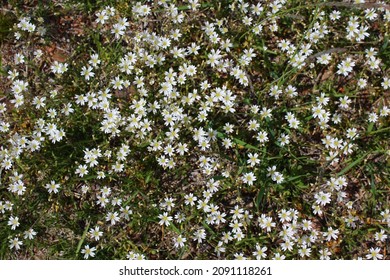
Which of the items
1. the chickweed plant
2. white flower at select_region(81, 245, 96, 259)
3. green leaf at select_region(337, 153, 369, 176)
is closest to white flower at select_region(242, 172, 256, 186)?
the chickweed plant

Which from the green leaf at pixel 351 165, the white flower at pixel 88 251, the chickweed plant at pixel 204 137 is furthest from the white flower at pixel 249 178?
the white flower at pixel 88 251

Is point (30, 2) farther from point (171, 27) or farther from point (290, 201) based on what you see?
point (290, 201)

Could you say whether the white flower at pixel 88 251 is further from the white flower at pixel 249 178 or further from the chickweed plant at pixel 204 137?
the white flower at pixel 249 178

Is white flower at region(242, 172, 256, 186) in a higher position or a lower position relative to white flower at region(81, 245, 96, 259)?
higher

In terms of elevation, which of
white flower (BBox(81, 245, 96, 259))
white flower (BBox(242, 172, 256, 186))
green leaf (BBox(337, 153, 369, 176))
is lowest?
white flower (BBox(81, 245, 96, 259))

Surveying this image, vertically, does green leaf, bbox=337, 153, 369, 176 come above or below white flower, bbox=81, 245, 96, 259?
above

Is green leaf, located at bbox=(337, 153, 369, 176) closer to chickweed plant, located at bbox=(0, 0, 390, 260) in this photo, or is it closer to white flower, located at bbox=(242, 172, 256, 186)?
chickweed plant, located at bbox=(0, 0, 390, 260)

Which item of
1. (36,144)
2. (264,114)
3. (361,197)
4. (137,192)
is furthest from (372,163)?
(36,144)

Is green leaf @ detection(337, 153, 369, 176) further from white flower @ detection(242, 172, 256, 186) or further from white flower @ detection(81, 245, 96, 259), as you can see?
white flower @ detection(81, 245, 96, 259)

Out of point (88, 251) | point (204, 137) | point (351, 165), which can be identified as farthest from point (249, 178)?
point (88, 251)
